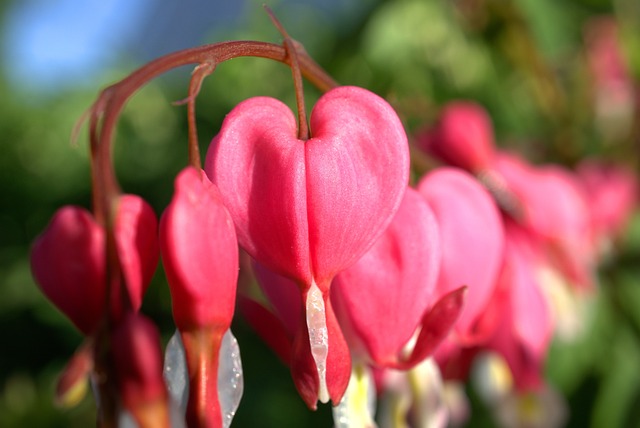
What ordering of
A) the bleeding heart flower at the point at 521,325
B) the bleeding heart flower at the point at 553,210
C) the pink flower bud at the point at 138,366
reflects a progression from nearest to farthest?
1. the pink flower bud at the point at 138,366
2. the bleeding heart flower at the point at 521,325
3. the bleeding heart flower at the point at 553,210

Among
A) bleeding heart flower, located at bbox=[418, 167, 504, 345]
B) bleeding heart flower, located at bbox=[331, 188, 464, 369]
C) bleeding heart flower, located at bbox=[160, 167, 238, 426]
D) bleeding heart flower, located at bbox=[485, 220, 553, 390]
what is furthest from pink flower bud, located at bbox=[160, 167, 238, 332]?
bleeding heart flower, located at bbox=[485, 220, 553, 390]

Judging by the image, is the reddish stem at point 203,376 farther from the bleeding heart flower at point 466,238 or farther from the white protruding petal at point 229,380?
the bleeding heart flower at point 466,238

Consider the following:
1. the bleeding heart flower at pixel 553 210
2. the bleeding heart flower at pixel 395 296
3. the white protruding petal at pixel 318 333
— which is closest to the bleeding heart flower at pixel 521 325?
the bleeding heart flower at pixel 553 210

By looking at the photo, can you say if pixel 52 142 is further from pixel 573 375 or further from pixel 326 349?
pixel 326 349

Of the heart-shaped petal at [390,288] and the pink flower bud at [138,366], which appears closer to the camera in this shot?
the pink flower bud at [138,366]

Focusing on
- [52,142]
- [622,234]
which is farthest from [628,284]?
[52,142]

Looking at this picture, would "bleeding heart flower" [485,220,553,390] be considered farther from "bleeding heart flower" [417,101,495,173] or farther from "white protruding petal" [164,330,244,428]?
"white protruding petal" [164,330,244,428]

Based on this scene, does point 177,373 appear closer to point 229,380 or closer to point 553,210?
point 229,380
